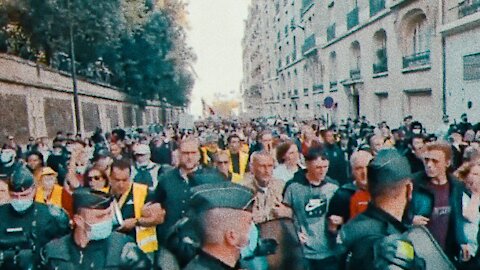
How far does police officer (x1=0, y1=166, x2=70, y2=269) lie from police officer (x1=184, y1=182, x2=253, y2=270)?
6.47 ft

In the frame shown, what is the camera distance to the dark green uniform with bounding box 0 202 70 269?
4.29m

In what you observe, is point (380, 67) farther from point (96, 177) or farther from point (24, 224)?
point (24, 224)

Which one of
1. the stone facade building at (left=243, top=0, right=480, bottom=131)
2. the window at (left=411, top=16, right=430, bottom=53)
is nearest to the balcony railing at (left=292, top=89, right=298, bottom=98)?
the stone facade building at (left=243, top=0, right=480, bottom=131)

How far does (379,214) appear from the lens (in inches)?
115

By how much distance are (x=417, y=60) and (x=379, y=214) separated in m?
17.6

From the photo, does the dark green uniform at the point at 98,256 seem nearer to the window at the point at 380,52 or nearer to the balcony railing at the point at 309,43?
the window at the point at 380,52

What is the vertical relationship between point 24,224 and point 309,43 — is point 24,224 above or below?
below

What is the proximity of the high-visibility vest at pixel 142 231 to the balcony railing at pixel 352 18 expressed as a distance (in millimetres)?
22126

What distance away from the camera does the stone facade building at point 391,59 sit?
15992mm

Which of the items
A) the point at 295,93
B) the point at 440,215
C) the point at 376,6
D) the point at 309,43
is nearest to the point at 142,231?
the point at 440,215

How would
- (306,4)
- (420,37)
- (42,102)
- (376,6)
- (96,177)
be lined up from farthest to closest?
(306,4) < (376,6) < (42,102) < (420,37) < (96,177)

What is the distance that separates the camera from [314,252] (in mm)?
4750

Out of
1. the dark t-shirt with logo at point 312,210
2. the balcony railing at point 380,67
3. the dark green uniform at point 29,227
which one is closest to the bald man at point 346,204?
the dark t-shirt with logo at point 312,210

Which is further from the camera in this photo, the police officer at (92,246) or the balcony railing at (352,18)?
the balcony railing at (352,18)
